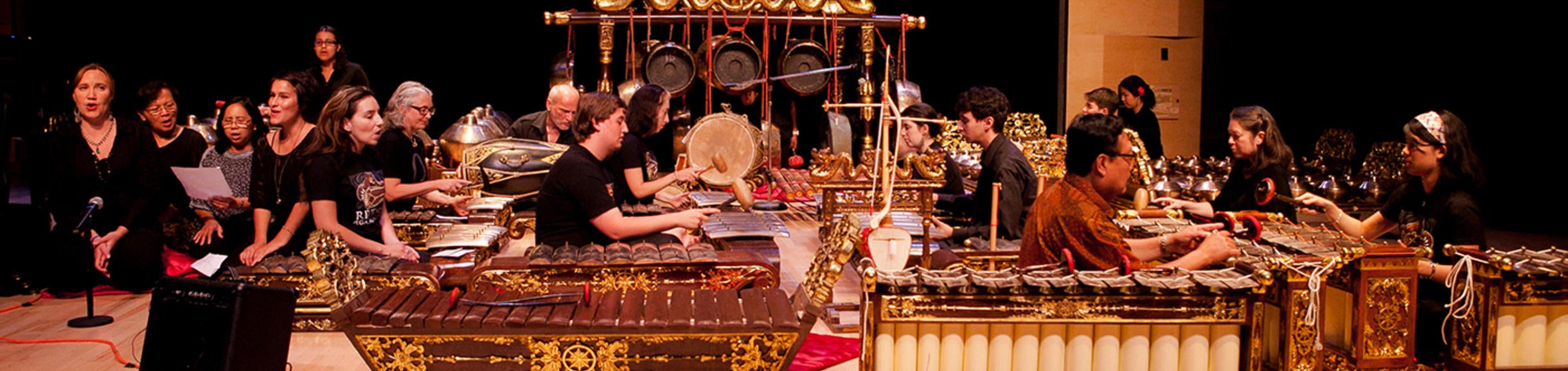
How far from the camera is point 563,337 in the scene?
2582 mm

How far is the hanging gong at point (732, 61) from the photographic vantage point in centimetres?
818

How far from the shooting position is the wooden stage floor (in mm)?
3441

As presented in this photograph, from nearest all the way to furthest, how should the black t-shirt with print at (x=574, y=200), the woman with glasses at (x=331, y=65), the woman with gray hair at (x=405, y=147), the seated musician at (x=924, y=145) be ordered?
the black t-shirt with print at (x=574, y=200) < the woman with gray hair at (x=405, y=147) < the seated musician at (x=924, y=145) < the woman with glasses at (x=331, y=65)

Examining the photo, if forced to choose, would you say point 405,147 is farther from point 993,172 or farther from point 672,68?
point 672,68

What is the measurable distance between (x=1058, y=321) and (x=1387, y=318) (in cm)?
107

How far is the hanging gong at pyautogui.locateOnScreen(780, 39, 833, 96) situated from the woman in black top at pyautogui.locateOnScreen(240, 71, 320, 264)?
4.50m

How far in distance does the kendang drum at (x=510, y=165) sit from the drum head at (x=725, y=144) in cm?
81

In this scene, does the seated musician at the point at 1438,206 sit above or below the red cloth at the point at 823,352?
above

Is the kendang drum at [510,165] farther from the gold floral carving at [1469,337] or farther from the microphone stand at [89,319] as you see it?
the gold floral carving at [1469,337]

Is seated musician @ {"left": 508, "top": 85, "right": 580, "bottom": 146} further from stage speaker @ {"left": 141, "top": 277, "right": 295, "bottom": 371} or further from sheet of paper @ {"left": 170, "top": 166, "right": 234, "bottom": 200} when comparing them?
stage speaker @ {"left": 141, "top": 277, "right": 295, "bottom": 371}

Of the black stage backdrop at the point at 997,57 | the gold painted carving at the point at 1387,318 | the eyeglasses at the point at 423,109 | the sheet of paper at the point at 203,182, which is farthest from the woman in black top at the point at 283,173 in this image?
the gold painted carving at the point at 1387,318

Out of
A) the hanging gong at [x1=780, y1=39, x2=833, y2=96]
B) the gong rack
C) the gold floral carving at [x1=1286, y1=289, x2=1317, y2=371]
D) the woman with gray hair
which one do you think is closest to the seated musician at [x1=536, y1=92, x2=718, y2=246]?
the woman with gray hair

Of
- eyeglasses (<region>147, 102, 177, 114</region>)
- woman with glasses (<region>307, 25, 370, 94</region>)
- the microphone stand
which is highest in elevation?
woman with glasses (<region>307, 25, 370, 94</region>)

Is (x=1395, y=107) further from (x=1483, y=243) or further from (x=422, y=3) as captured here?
(x=422, y=3)
